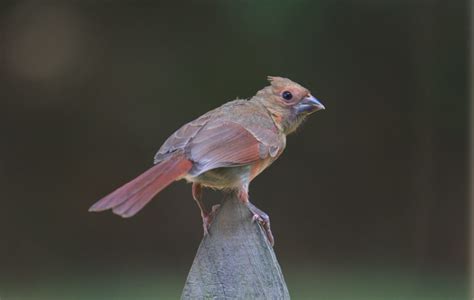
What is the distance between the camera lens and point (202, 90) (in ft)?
24.1

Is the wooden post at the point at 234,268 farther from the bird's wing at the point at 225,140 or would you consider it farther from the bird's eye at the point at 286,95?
the bird's eye at the point at 286,95

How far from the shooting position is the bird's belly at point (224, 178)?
114 inches

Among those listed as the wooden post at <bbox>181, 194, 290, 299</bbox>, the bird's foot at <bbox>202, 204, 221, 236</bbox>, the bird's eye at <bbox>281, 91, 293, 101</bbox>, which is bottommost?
the wooden post at <bbox>181, 194, 290, 299</bbox>

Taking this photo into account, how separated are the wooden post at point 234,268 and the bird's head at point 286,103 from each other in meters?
1.22

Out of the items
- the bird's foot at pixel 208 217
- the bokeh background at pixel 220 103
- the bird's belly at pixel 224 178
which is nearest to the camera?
the bird's foot at pixel 208 217

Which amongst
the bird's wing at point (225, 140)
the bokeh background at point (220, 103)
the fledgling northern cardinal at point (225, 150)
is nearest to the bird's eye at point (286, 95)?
the fledgling northern cardinal at point (225, 150)

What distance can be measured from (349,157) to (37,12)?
10.7 ft

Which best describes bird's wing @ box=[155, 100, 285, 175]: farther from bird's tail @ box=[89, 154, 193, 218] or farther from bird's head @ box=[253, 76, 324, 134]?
bird's head @ box=[253, 76, 324, 134]

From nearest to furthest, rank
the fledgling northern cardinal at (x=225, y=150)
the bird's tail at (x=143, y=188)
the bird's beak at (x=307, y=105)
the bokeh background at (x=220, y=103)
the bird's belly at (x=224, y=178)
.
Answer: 1. the bird's tail at (x=143, y=188)
2. the fledgling northern cardinal at (x=225, y=150)
3. the bird's belly at (x=224, y=178)
4. the bird's beak at (x=307, y=105)
5. the bokeh background at (x=220, y=103)

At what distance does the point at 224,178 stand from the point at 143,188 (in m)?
0.63

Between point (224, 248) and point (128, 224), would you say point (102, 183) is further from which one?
point (224, 248)

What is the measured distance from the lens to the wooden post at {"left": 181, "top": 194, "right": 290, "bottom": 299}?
2.28 m

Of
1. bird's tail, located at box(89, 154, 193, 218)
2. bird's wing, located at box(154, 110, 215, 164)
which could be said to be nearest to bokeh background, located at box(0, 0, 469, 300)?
bird's wing, located at box(154, 110, 215, 164)

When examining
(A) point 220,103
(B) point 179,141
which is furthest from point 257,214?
(A) point 220,103
